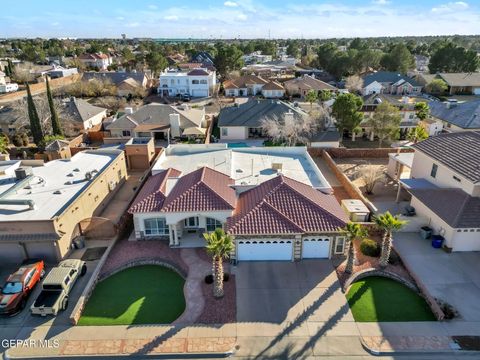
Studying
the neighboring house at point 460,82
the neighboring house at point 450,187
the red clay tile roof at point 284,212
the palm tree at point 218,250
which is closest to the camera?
the palm tree at point 218,250

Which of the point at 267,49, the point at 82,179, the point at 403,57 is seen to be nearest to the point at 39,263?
the point at 82,179

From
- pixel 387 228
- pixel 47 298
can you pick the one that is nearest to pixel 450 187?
pixel 387 228

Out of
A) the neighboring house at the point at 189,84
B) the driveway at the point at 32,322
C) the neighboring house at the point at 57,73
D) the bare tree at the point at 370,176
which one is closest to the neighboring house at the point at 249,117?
the bare tree at the point at 370,176

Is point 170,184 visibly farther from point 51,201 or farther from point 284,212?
point 284,212

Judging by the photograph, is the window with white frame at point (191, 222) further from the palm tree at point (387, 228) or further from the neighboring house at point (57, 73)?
the neighboring house at point (57, 73)

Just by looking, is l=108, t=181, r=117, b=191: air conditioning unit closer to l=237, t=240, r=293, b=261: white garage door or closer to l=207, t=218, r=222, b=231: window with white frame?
l=207, t=218, r=222, b=231: window with white frame

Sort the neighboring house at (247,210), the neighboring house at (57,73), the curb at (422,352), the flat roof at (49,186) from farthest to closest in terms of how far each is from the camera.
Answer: the neighboring house at (57,73)
the flat roof at (49,186)
the neighboring house at (247,210)
the curb at (422,352)
